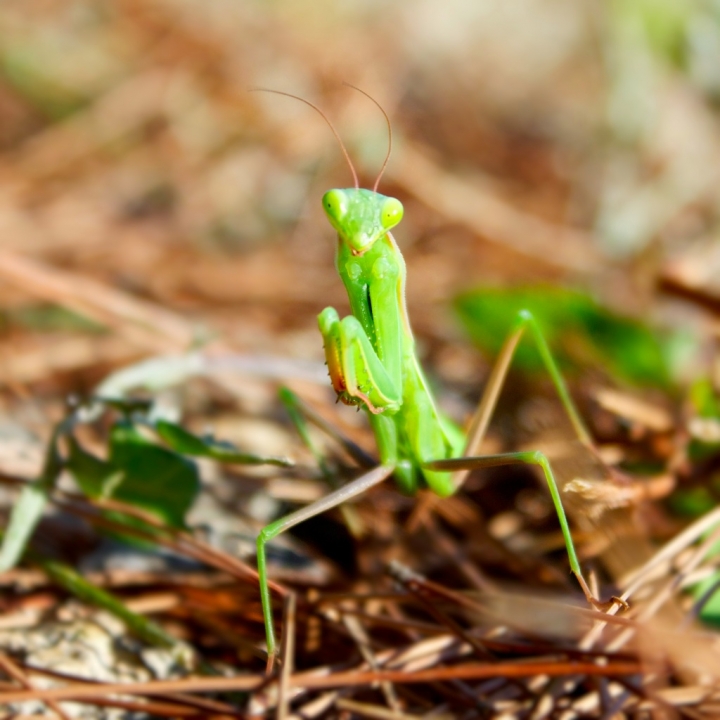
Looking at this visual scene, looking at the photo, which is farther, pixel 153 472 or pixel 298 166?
pixel 298 166

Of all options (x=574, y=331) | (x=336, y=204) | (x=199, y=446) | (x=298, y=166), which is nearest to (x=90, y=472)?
(x=199, y=446)

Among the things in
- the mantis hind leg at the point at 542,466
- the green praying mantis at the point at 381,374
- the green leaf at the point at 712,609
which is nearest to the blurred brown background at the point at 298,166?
the green praying mantis at the point at 381,374

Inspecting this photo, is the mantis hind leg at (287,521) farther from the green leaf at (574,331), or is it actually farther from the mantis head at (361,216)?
the green leaf at (574,331)

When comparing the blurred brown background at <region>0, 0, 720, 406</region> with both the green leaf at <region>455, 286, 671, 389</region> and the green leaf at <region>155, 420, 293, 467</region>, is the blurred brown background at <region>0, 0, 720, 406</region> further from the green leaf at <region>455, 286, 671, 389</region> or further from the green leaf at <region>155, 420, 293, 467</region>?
the green leaf at <region>155, 420, 293, 467</region>

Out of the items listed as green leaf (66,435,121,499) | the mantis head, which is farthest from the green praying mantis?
green leaf (66,435,121,499)

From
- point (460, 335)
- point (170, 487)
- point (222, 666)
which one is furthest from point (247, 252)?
point (222, 666)

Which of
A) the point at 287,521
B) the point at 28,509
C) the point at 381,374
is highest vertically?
the point at 381,374

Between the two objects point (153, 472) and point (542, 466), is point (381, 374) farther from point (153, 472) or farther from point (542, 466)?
point (153, 472)
